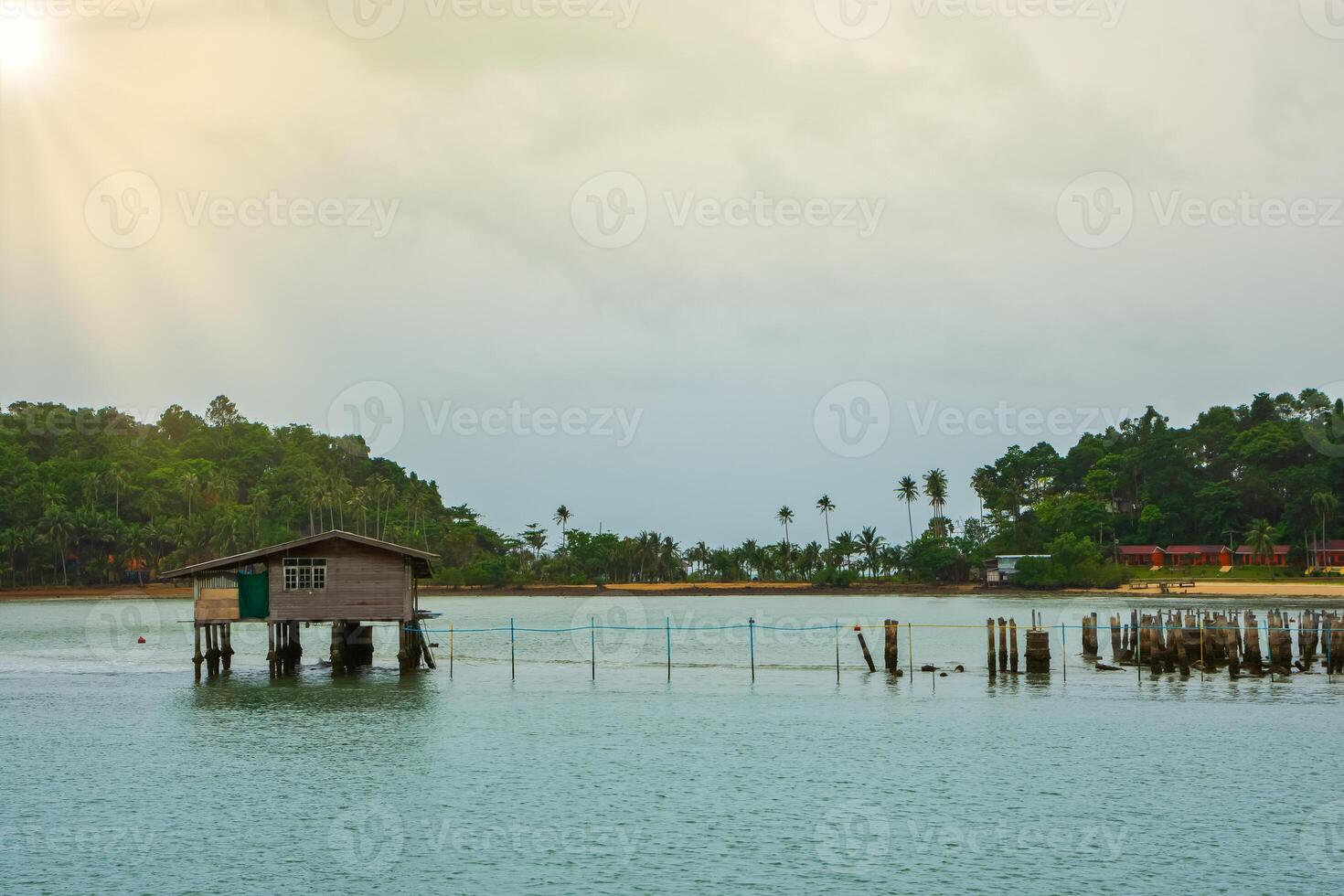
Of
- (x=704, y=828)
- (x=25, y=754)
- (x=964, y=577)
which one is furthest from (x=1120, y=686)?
(x=964, y=577)

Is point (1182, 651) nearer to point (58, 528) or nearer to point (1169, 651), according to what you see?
point (1169, 651)

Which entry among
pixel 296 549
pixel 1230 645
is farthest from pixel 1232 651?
pixel 296 549

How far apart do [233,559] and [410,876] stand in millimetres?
31012

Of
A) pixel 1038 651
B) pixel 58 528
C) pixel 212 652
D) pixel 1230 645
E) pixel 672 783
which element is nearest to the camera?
pixel 672 783

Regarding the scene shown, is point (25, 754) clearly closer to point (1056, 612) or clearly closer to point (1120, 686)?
point (1120, 686)

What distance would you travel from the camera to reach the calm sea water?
83.4 feet

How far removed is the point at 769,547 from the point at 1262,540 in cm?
7544

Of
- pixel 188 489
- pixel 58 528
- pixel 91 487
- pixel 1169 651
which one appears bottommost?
pixel 1169 651

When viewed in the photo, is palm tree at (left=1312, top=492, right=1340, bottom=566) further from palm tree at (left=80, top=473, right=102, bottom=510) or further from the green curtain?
palm tree at (left=80, top=473, right=102, bottom=510)

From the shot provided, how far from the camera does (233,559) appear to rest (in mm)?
52625

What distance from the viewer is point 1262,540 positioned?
154 meters

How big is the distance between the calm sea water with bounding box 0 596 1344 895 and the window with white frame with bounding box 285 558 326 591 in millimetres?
4688

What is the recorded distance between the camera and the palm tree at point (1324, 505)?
14550 cm

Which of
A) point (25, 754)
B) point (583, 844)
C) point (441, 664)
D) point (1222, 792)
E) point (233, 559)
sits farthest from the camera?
point (441, 664)
